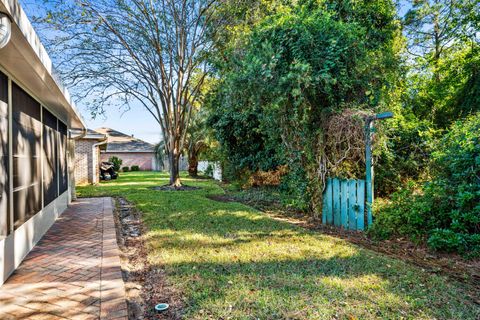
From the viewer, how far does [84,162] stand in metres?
14.7

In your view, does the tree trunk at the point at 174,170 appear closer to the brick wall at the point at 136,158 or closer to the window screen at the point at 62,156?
the window screen at the point at 62,156

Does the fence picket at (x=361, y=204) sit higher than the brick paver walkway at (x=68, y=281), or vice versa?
the fence picket at (x=361, y=204)

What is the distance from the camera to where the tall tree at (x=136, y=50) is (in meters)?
10.8

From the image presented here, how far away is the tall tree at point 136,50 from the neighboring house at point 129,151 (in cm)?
1711

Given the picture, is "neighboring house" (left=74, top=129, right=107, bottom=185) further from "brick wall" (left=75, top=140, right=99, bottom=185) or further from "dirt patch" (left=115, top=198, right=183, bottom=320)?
"dirt patch" (left=115, top=198, right=183, bottom=320)

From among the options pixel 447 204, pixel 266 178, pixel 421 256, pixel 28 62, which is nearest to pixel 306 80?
pixel 447 204

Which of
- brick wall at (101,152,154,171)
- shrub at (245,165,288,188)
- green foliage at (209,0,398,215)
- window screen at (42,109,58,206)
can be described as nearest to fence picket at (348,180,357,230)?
green foliage at (209,0,398,215)

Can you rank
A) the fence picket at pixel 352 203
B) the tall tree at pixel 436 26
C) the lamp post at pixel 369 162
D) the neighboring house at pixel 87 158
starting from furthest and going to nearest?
the neighboring house at pixel 87 158 → the tall tree at pixel 436 26 → the fence picket at pixel 352 203 → the lamp post at pixel 369 162

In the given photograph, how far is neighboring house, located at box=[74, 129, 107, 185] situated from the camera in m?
14.4

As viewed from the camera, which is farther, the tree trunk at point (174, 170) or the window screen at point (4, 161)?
the tree trunk at point (174, 170)

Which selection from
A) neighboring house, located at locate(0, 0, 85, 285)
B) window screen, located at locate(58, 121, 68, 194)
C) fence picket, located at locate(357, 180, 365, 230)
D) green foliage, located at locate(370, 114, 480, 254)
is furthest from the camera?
window screen, located at locate(58, 121, 68, 194)

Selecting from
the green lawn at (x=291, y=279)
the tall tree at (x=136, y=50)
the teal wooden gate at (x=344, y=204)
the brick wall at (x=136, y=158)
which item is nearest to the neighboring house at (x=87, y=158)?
the tall tree at (x=136, y=50)

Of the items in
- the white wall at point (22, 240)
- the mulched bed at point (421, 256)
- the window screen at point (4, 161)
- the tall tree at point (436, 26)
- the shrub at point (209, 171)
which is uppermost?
the tall tree at point (436, 26)

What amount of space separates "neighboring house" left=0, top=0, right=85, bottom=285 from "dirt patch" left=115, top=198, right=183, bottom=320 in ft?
4.33
